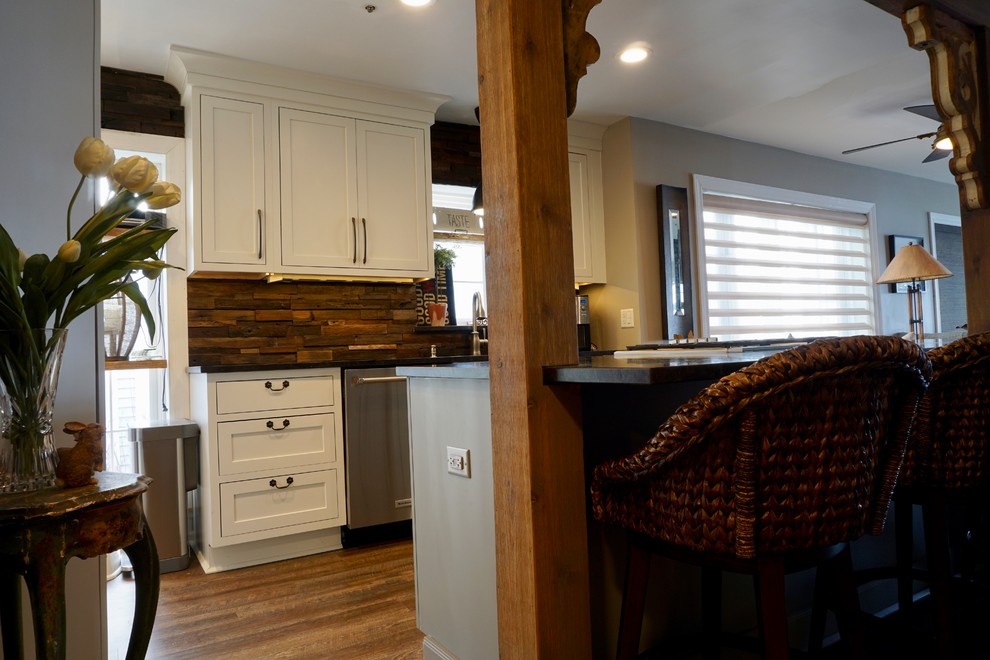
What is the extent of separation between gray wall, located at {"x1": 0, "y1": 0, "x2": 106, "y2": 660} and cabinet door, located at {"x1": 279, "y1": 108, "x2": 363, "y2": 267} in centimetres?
180

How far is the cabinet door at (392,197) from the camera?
3.64m

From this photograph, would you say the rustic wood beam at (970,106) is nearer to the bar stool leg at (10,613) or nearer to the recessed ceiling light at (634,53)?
the recessed ceiling light at (634,53)

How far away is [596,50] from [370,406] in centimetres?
A: 219

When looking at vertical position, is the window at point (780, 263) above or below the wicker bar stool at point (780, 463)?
above

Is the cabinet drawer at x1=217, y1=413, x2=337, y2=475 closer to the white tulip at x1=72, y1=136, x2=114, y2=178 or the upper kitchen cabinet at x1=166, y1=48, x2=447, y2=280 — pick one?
the upper kitchen cabinet at x1=166, y1=48, x2=447, y2=280

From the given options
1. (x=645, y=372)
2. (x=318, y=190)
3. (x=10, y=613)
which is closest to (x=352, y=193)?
(x=318, y=190)

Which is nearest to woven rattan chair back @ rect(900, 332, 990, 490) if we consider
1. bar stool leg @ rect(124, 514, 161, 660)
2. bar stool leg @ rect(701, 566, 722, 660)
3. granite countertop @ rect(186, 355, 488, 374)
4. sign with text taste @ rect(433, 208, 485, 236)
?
bar stool leg @ rect(701, 566, 722, 660)

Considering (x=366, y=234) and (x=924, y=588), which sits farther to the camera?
(x=366, y=234)

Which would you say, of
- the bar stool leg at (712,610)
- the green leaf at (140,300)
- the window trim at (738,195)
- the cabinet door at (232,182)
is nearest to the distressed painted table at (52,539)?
the green leaf at (140,300)

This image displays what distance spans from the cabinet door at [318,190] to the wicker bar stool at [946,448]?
2.74m

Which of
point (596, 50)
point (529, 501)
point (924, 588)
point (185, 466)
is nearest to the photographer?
point (529, 501)

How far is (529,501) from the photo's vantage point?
1376 mm

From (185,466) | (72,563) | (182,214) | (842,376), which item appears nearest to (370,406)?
(185,466)

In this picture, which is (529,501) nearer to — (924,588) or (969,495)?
(969,495)
